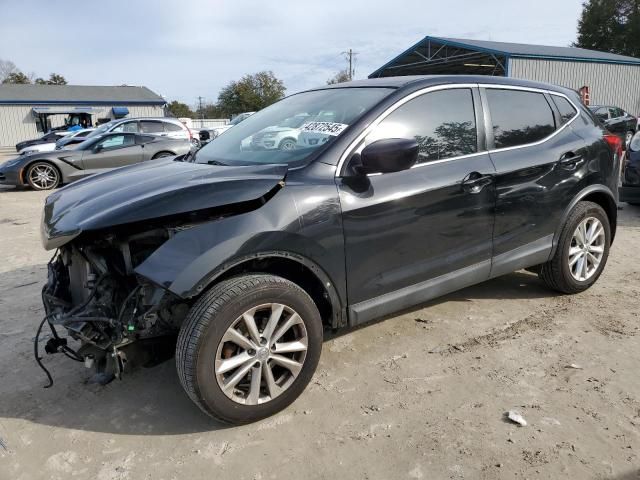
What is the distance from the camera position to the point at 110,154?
11430 mm

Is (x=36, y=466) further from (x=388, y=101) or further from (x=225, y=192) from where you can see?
(x=388, y=101)

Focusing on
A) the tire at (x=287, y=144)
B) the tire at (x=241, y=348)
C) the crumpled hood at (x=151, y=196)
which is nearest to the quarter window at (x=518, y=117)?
the tire at (x=287, y=144)

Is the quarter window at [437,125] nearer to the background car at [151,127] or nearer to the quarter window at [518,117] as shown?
the quarter window at [518,117]

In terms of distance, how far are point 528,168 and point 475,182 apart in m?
0.59

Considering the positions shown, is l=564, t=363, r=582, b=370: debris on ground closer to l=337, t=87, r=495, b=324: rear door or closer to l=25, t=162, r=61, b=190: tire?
l=337, t=87, r=495, b=324: rear door

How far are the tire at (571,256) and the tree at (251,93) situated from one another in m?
65.1

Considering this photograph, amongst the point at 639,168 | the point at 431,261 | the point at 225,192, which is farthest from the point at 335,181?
the point at 639,168

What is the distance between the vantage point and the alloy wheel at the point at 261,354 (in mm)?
2463

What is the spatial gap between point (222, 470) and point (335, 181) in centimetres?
156

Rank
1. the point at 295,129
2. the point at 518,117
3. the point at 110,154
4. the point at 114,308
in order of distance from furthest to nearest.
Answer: the point at 110,154 → the point at 518,117 → the point at 295,129 → the point at 114,308

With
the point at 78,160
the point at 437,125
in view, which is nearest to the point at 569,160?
the point at 437,125

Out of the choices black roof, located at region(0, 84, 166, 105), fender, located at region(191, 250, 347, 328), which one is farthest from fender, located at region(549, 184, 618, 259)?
black roof, located at region(0, 84, 166, 105)

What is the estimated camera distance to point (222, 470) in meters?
2.27

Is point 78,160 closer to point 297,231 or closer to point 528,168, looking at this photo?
point 297,231
